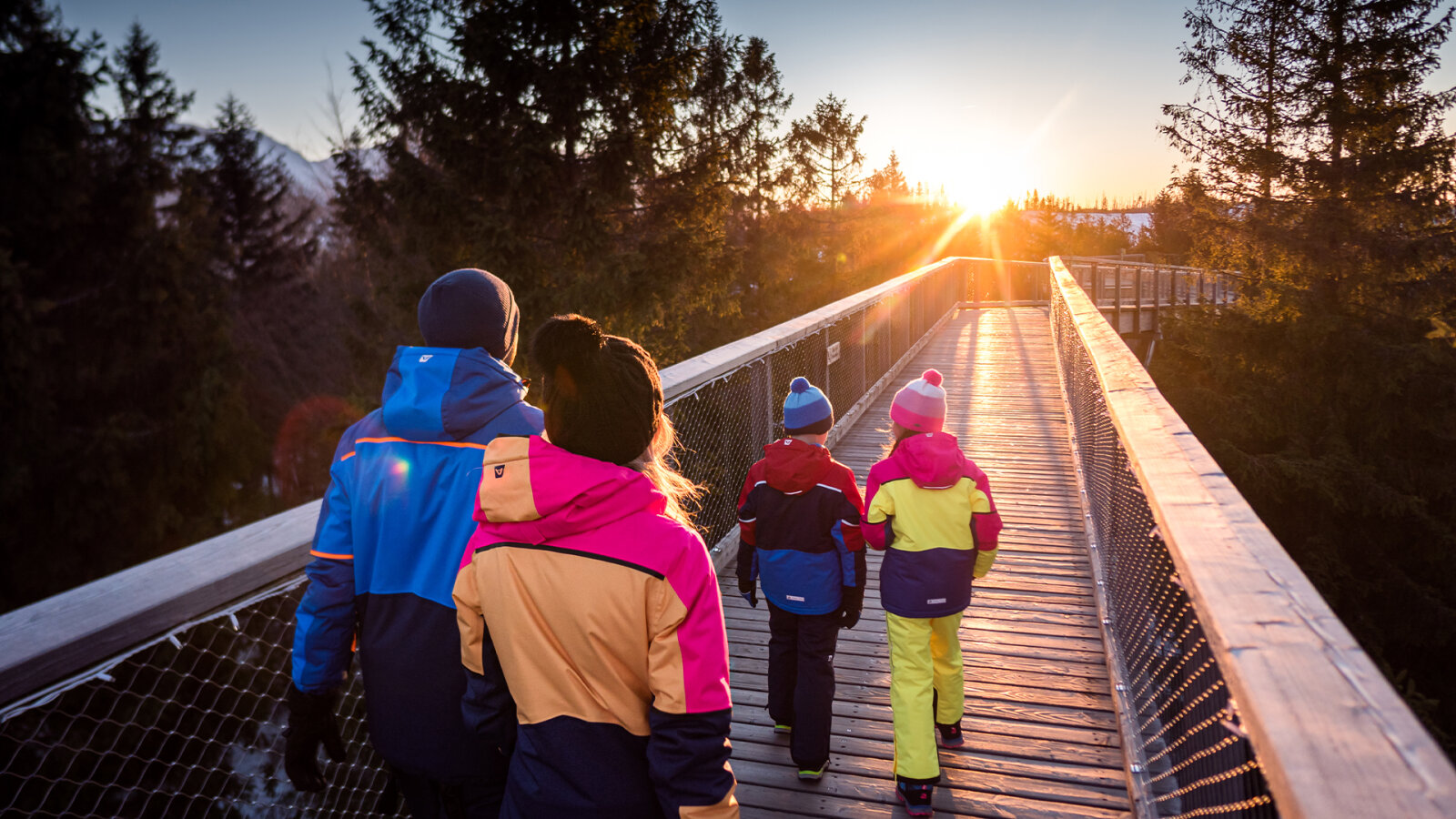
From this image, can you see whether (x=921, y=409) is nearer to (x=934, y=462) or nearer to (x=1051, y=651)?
(x=934, y=462)

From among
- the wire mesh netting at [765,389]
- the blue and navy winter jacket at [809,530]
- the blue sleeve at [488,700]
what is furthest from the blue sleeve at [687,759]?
the blue and navy winter jacket at [809,530]

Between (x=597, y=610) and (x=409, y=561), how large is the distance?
635 mm

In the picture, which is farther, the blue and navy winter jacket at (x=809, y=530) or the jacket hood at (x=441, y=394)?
the blue and navy winter jacket at (x=809, y=530)

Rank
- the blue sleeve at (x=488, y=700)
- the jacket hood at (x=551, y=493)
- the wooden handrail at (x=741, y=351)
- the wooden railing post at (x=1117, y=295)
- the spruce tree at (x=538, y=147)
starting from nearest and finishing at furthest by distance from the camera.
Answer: the jacket hood at (x=551, y=493)
the blue sleeve at (x=488, y=700)
the wooden handrail at (x=741, y=351)
the spruce tree at (x=538, y=147)
the wooden railing post at (x=1117, y=295)

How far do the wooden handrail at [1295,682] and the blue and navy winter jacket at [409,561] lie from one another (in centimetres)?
159

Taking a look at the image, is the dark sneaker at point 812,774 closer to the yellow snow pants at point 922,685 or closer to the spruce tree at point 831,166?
the yellow snow pants at point 922,685

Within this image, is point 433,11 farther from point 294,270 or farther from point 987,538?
point 294,270

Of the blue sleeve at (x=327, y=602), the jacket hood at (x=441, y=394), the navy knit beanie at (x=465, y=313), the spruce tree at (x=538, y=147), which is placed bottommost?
the blue sleeve at (x=327, y=602)

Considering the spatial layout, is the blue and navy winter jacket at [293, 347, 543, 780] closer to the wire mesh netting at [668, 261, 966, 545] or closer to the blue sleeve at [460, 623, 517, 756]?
the blue sleeve at [460, 623, 517, 756]

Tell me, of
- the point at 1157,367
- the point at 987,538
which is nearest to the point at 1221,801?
the point at 987,538

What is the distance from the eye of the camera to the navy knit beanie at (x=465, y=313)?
209 centimetres

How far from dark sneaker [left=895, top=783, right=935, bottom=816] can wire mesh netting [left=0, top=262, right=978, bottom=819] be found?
1.33 m

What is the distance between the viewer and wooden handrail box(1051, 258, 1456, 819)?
2.97 ft

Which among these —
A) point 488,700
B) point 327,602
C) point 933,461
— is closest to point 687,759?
point 488,700
